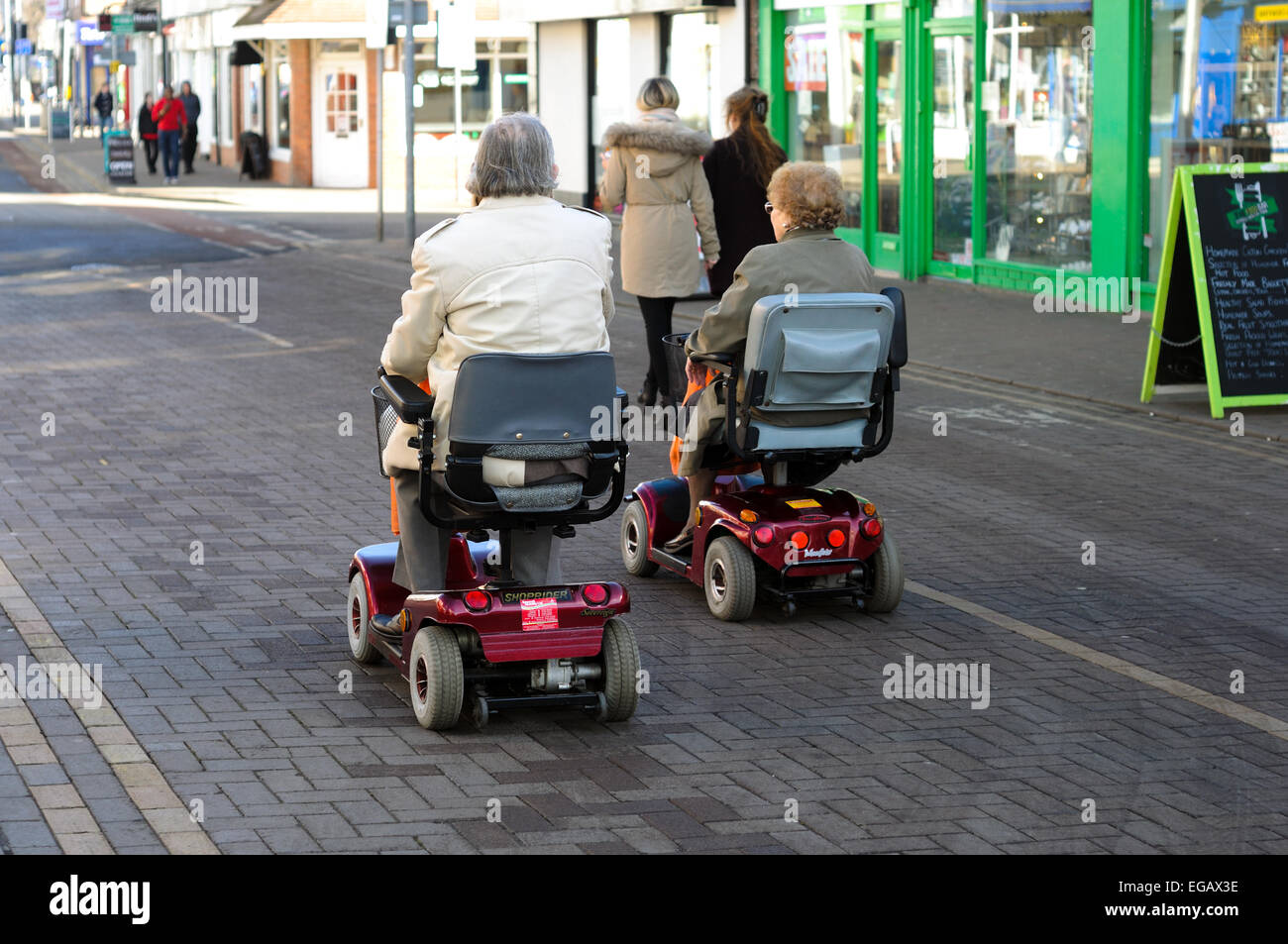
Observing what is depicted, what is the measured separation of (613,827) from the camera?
4.80 m

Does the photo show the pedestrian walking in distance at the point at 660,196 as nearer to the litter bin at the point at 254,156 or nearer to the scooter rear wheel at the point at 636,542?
the scooter rear wheel at the point at 636,542

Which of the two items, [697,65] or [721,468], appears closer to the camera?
[721,468]

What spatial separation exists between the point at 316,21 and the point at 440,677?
32972 mm

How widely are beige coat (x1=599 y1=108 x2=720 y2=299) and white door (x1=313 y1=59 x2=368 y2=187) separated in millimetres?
27672

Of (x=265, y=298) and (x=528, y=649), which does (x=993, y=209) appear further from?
(x=528, y=649)

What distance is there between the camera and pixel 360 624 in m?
6.23

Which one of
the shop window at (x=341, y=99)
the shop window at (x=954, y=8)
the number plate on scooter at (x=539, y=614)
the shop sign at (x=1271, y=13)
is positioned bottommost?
the number plate on scooter at (x=539, y=614)

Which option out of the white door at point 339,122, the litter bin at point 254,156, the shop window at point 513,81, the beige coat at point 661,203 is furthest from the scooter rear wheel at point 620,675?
the litter bin at point 254,156

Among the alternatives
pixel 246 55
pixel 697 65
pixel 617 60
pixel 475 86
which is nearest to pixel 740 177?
pixel 697 65

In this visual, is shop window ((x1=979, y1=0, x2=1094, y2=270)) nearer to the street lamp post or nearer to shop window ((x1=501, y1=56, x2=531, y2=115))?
the street lamp post

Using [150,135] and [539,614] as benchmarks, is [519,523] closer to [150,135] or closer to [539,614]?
[539,614]

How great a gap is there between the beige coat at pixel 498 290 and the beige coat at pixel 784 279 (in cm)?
133

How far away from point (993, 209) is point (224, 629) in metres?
13.0

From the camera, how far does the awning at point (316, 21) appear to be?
119ft
